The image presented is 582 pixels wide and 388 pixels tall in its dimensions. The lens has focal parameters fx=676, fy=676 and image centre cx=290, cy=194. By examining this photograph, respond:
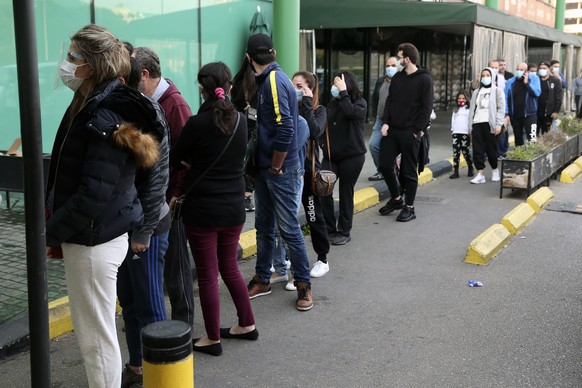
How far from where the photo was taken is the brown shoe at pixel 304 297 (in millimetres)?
5098

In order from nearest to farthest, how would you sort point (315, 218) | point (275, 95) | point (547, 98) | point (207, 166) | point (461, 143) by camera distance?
point (207, 166) < point (275, 95) < point (315, 218) < point (461, 143) < point (547, 98)

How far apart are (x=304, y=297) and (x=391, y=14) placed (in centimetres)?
943

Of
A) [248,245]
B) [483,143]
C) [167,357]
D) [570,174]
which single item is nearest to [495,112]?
[483,143]

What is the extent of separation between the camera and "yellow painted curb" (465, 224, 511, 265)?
6344 millimetres

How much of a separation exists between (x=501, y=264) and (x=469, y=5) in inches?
301

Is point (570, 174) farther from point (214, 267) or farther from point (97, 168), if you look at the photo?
point (97, 168)

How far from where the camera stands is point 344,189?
6.93m

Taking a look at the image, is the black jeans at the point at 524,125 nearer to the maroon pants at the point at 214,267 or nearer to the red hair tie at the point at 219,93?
the maroon pants at the point at 214,267

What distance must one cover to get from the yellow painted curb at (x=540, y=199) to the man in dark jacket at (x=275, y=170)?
4.60 meters

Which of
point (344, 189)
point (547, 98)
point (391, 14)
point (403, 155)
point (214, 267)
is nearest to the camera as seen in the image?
point (214, 267)

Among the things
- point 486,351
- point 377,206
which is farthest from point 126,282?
point 377,206

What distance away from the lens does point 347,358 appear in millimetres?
4234

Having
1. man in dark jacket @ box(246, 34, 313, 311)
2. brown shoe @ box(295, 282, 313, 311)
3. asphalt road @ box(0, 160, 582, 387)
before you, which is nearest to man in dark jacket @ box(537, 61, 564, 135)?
asphalt road @ box(0, 160, 582, 387)

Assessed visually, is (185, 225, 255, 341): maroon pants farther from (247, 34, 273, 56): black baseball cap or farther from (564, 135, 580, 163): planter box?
(564, 135, 580, 163): planter box
